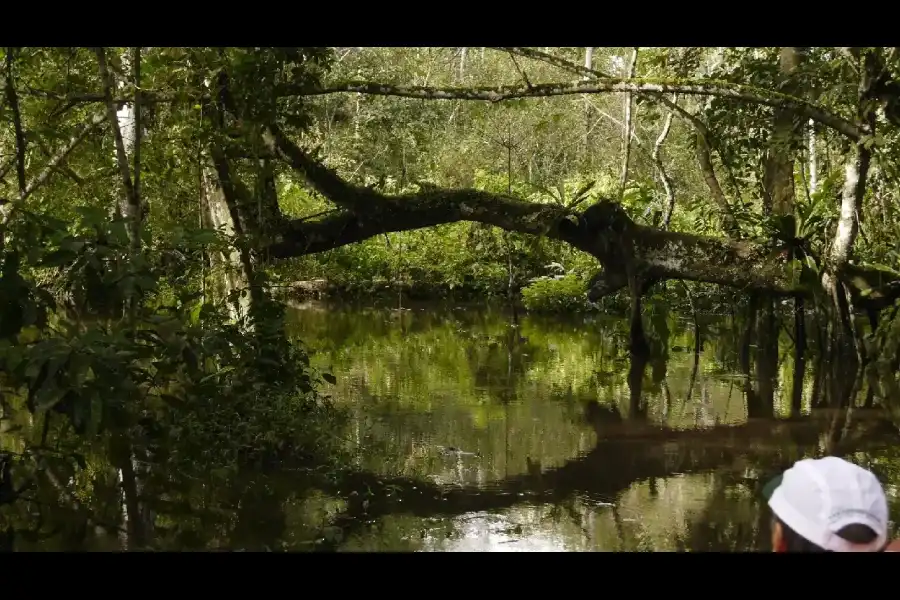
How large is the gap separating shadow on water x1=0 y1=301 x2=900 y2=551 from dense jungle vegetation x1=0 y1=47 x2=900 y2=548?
99 millimetres

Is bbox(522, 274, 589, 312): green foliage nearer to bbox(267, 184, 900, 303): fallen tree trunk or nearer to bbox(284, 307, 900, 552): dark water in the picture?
bbox(284, 307, 900, 552): dark water

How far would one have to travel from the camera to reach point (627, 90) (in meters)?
8.10

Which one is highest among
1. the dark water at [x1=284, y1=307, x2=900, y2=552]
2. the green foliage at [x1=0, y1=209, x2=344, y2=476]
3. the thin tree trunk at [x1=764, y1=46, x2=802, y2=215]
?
the thin tree trunk at [x1=764, y1=46, x2=802, y2=215]

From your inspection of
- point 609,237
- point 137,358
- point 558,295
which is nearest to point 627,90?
point 609,237

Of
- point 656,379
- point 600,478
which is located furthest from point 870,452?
point 656,379

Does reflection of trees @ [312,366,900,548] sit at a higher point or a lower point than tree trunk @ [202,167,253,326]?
lower

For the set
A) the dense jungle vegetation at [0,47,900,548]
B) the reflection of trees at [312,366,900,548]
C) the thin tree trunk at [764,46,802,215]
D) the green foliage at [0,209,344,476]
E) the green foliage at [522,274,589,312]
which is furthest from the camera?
the green foliage at [522,274,589,312]

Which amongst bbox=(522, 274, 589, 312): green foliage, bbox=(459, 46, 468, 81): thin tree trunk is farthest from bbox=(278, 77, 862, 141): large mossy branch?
bbox=(459, 46, 468, 81): thin tree trunk

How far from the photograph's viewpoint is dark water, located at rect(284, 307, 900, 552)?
479cm

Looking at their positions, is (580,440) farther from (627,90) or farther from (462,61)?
(462,61)

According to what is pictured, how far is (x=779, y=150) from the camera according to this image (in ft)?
33.0

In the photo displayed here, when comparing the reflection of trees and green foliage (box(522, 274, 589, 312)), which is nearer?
the reflection of trees
